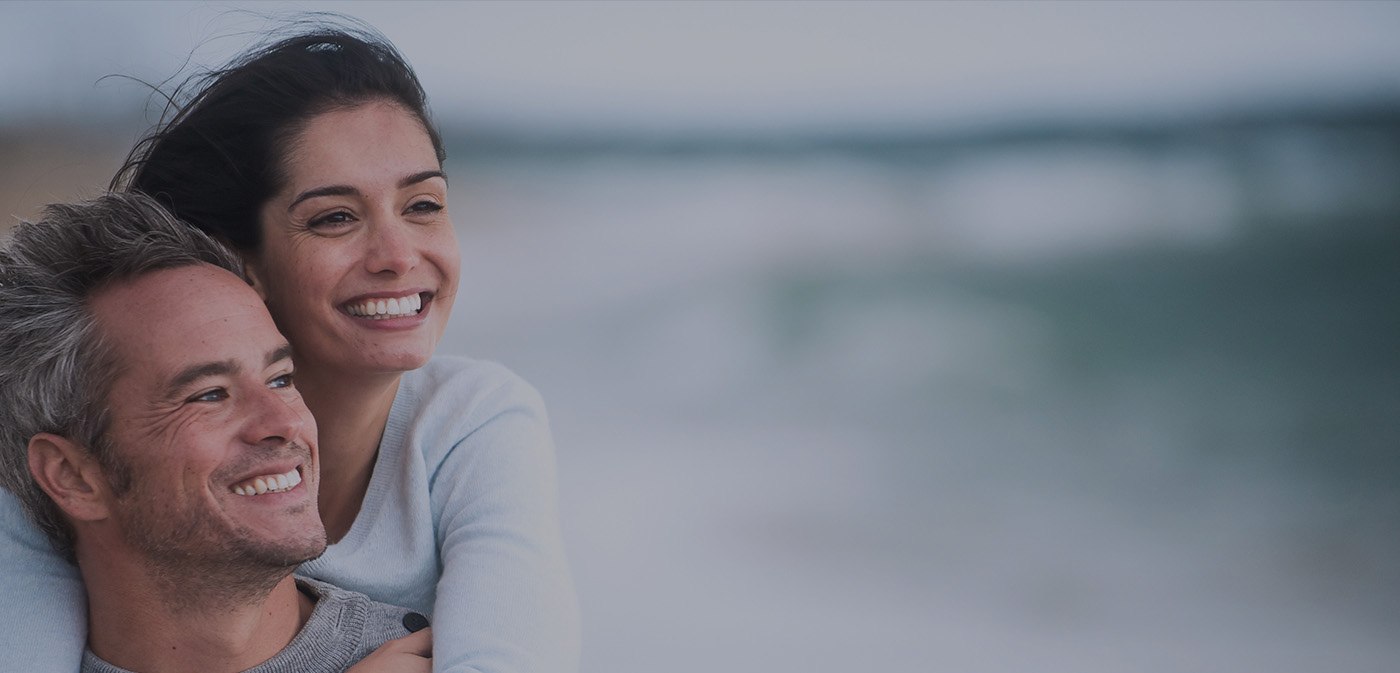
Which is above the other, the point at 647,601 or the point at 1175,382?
the point at 1175,382

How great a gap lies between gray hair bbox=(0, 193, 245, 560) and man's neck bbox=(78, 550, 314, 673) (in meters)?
0.12

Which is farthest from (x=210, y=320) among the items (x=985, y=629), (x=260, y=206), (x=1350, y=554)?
(x=1350, y=554)

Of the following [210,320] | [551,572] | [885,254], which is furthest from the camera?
[885,254]

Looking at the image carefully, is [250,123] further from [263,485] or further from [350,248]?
[263,485]

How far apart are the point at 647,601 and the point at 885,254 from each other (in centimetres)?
428

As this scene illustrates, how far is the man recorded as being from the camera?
1450 millimetres

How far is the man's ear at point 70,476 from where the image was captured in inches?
58.2

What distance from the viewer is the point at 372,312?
5.77ft

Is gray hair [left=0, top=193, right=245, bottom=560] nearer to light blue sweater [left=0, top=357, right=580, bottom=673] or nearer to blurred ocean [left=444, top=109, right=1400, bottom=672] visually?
light blue sweater [left=0, top=357, right=580, bottom=673]


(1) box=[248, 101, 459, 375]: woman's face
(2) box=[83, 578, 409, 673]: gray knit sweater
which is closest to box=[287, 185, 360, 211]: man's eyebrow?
(1) box=[248, 101, 459, 375]: woman's face

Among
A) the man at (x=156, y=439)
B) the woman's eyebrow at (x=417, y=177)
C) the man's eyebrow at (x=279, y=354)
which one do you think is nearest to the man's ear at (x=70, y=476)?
the man at (x=156, y=439)

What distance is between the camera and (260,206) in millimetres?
1783

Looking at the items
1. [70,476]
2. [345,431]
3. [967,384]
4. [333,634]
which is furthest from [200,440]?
[967,384]

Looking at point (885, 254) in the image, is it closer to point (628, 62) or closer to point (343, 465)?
point (628, 62)
